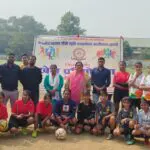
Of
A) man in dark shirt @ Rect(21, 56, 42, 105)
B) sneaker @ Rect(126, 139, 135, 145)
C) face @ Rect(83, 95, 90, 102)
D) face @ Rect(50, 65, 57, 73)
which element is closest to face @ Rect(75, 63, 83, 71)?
face @ Rect(50, 65, 57, 73)

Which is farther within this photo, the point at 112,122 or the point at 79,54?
the point at 79,54

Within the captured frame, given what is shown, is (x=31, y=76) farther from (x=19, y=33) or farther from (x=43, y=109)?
(x=19, y=33)

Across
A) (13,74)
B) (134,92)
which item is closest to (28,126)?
(13,74)

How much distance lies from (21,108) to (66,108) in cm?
106

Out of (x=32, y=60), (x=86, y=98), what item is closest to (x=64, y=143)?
(x=86, y=98)

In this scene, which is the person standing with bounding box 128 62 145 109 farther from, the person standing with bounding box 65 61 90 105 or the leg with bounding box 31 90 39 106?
the leg with bounding box 31 90 39 106

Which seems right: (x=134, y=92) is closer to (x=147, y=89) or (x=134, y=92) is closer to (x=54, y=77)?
(x=147, y=89)

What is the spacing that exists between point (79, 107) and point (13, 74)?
5.71 ft

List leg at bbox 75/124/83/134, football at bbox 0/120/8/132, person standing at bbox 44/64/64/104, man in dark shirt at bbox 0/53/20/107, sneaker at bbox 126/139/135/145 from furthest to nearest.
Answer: person standing at bbox 44/64/64/104, man in dark shirt at bbox 0/53/20/107, leg at bbox 75/124/83/134, football at bbox 0/120/8/132, sneaker at bbox 126/139/135/145

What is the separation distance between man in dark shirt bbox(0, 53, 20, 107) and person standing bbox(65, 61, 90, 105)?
128 centimetres

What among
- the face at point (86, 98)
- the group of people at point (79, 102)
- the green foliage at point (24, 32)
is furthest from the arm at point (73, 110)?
the green foliage at point (24, 32)

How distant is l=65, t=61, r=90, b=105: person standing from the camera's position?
28.0 feet

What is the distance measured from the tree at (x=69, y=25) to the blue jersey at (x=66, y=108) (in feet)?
217

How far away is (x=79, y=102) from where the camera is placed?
28.2 ft
